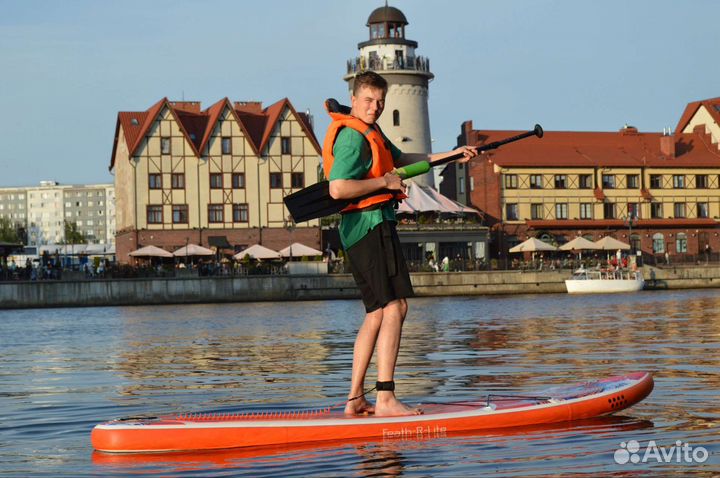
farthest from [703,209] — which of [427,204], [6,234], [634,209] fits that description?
[6,234]

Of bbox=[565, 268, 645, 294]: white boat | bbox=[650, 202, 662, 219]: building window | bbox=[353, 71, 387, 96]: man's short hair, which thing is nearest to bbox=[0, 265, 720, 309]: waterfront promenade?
bbox=[565, 268, 645, 294]: white boat

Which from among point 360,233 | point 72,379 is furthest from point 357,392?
point 72,379

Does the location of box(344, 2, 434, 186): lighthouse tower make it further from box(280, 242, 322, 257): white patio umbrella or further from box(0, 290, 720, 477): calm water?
box(0, 290, 720, 477): calm water

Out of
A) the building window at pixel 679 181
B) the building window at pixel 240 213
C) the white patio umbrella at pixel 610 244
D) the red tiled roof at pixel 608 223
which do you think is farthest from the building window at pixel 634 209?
the building window at pixel 240 213

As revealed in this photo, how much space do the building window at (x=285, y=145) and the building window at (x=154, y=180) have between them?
7101 millimetres

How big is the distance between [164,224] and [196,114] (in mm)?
7519

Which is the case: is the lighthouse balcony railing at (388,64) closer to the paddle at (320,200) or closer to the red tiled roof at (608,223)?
the red tiled roof at (608,223)

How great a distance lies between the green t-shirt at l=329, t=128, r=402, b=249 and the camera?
8.52 m

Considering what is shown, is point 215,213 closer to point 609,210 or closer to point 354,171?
point 609,210

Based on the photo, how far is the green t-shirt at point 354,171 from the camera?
28.0ft

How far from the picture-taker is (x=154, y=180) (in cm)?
7181

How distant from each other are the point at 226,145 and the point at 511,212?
18.4 m

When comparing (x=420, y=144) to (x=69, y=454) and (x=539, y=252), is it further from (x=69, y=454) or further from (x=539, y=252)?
(x=69, y=454)

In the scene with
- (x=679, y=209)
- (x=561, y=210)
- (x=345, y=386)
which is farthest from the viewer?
(x=679, y=209)
